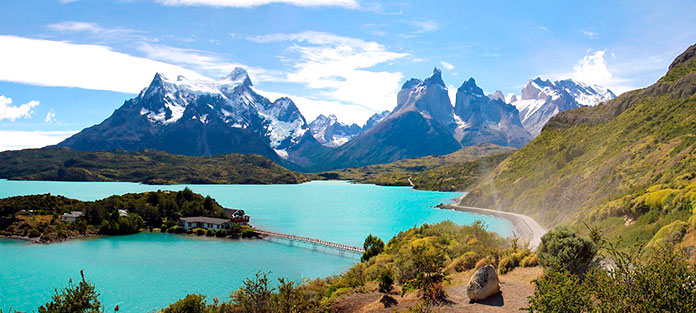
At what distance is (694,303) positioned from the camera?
12047mm

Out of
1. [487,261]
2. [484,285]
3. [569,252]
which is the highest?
[569,252]

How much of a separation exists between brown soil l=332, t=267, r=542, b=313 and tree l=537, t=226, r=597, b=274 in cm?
211

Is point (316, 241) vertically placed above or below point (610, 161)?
below

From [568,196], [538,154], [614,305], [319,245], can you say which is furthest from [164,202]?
[614,305]

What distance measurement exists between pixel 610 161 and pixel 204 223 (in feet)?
265

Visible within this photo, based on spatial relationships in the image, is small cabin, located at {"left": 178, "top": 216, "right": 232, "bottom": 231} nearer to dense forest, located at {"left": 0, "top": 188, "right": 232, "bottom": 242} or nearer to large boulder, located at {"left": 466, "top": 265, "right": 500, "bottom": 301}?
dense forest, located at {"left": 0, "top": 188, "right": 232, "bottom": 242}

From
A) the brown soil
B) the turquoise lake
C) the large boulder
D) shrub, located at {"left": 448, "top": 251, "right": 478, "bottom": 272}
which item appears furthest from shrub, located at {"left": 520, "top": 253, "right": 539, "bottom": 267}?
the turquoise lake

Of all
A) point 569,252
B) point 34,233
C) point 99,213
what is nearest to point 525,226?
point 569,252

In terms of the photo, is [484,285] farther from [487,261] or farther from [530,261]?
[487,261]

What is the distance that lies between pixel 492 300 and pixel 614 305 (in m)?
8.66

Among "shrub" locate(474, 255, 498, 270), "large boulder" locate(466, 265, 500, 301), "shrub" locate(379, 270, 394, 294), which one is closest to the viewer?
"large boulder" locate(466, 265, 500, 301)

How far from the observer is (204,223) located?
9106cm

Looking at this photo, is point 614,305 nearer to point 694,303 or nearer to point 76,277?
point 694,303

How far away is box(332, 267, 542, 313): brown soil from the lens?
20.2 m
